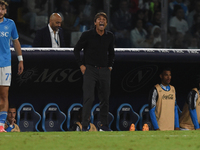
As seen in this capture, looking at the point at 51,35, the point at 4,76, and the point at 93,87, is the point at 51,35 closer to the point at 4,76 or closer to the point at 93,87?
the point at 93,87

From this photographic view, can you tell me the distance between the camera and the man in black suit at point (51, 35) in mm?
7594

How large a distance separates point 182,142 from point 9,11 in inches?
198

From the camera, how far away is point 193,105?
336 inches

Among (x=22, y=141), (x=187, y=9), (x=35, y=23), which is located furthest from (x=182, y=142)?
(x=187, y=9)

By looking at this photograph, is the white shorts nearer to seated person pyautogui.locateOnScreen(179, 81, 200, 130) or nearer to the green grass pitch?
the green grass pitch

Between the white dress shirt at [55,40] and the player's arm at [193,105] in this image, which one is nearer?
the white dress shirt at [55,40]

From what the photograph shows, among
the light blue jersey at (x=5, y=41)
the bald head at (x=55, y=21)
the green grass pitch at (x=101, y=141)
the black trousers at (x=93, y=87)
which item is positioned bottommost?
the green grass pitch at (x=101, y=141)

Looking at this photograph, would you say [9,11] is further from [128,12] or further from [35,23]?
[128,12]

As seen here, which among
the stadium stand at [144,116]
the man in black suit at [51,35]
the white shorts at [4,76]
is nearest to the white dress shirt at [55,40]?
the man in black suit at [51,35]

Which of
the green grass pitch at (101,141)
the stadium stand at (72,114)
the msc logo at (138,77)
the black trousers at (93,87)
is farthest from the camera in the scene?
the msc logo at (138,77)

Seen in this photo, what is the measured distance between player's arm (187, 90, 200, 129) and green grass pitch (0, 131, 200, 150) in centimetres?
285

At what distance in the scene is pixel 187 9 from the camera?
1040 cm

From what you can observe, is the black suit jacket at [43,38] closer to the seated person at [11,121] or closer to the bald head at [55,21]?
the bald head at [55,21]

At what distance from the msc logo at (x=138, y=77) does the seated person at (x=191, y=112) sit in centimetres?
79
